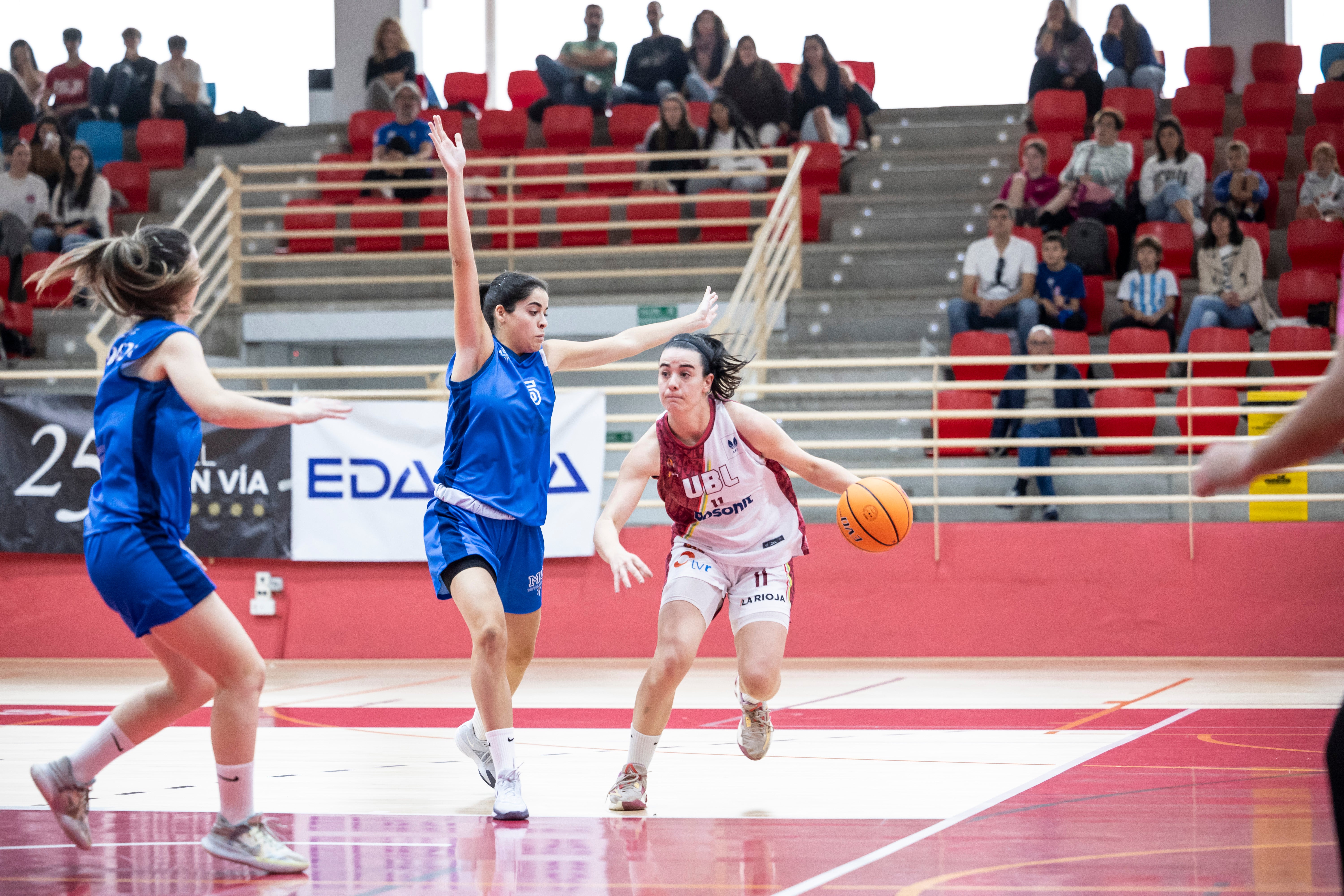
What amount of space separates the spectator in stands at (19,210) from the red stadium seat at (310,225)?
2345mm

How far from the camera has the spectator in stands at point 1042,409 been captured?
9.73 metres

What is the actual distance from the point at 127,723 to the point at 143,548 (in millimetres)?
621

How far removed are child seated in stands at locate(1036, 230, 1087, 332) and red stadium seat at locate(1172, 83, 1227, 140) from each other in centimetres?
361

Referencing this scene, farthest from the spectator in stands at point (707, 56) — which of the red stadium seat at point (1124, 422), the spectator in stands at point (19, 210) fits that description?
the spectator in stands at point (19, 210)

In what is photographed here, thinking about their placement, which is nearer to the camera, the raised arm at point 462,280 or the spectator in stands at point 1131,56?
the raised arm at point 462,280

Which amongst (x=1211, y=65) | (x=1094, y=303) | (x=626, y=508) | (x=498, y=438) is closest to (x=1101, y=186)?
(x=1094, y=303)

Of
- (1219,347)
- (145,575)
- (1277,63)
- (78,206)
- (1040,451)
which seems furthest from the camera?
(1277,63)

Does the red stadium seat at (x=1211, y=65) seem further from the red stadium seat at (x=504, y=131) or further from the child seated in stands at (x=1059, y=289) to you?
the red stadium seat at (x=504, y=131)

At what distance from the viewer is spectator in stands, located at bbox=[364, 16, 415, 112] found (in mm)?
15172

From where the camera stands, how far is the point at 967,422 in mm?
10188

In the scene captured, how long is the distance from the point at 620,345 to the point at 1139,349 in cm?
662

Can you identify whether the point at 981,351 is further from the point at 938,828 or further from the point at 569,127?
the point at 938,828

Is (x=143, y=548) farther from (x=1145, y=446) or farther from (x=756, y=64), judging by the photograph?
(x=756, y=64)

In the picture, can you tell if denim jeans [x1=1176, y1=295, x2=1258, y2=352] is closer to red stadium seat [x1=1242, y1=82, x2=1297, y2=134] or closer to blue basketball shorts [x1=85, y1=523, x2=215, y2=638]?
red stadium seat [x1=1242, y1=82, x2=1297, y2=134]
